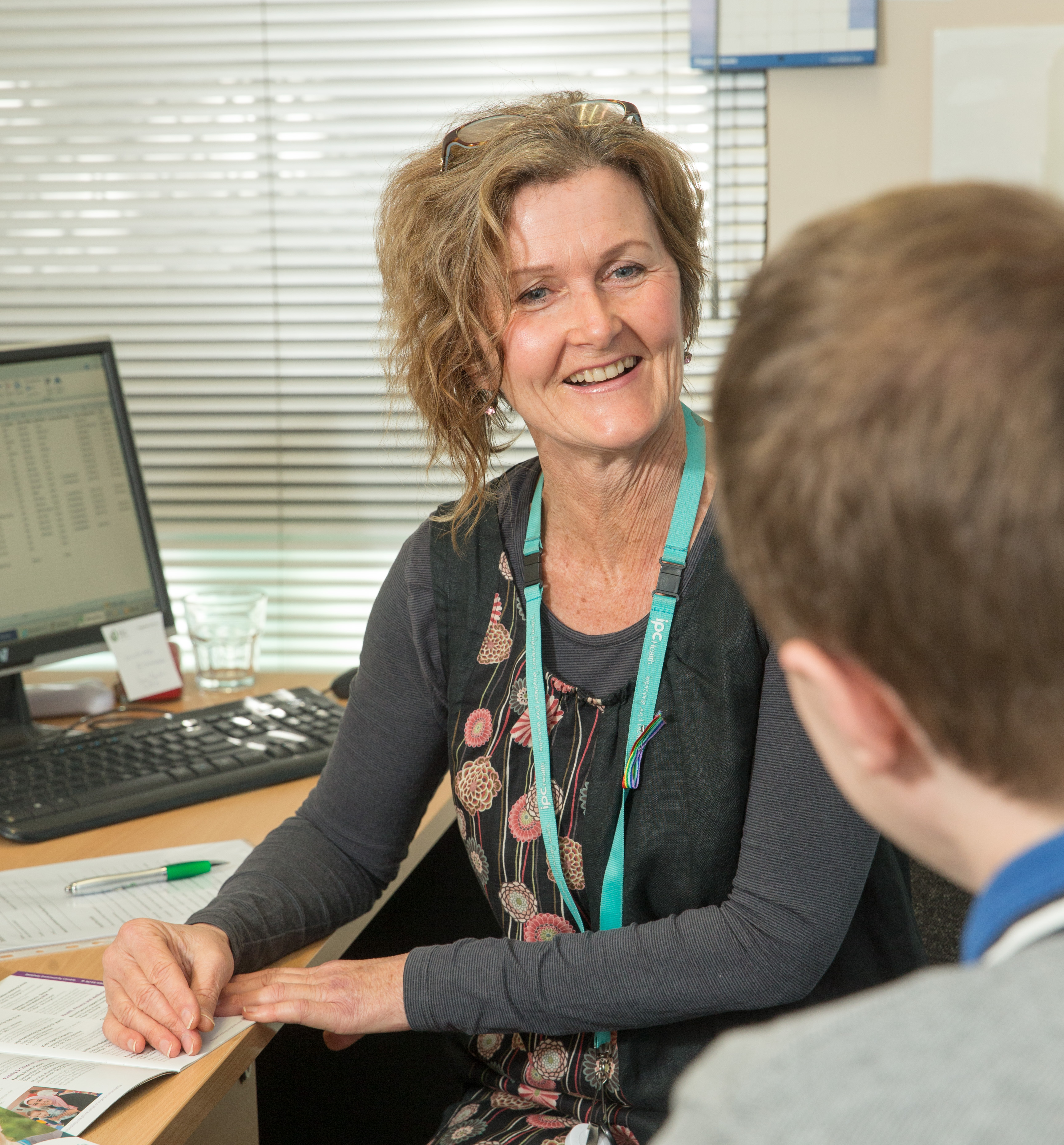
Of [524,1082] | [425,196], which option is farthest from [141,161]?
[524,1082]

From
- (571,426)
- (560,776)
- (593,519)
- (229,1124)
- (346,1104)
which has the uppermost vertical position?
(571,426)

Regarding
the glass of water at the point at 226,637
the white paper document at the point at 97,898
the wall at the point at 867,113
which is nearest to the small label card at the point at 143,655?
the glass of water at the point at 226,637

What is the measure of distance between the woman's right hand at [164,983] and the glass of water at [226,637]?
38.8 inches

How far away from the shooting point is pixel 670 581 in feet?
4.01

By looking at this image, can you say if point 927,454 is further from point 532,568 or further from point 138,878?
point 138,878

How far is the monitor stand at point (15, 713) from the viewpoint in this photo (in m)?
1.80

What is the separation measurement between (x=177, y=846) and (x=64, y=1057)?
0.46 m

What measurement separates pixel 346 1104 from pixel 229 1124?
438mm

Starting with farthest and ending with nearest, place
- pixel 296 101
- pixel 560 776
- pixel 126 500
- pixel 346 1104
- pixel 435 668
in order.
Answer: pixel 296 101, pixel 126 500, pixel 346 1104, pixel 435 668, pixel 560 776

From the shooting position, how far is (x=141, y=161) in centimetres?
240

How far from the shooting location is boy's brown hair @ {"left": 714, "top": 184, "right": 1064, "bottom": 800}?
44 centimetres

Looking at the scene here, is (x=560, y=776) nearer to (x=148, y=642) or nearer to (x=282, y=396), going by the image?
(x=148, y=642)

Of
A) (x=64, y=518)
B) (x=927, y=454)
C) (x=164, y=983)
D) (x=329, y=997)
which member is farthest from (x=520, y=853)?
(x=64, y=518)

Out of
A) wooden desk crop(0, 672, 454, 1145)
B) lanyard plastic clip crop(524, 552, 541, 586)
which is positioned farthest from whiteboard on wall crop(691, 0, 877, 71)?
wooden desk crop(0, 672, 454, 1145)
